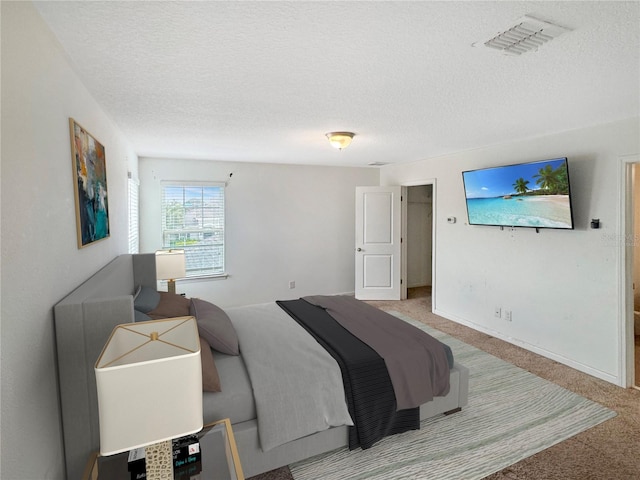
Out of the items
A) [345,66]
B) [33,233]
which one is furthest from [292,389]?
[345,66]

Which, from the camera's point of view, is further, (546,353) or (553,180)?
(546,353)

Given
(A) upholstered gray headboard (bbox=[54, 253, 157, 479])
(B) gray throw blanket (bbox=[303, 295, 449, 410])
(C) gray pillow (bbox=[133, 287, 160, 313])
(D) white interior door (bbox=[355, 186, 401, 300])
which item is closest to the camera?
(A) upholstered gray headboard (bbox=[54, 253, 157, 479])

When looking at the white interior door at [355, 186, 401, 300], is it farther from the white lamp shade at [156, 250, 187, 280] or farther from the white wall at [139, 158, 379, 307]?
the white lamp shade at [156, 250, 187, 280]

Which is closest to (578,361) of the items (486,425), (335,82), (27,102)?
(486,425)

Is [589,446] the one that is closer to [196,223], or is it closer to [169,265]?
[169,265]

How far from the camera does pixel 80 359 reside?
153 cm

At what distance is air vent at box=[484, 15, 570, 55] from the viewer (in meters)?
1.48

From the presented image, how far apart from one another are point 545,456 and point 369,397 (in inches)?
46.7

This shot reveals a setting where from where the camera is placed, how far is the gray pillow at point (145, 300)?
2.51 meters

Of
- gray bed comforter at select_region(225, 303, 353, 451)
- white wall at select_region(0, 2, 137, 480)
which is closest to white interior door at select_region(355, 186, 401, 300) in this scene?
gray bed comforter at select_region(225, 303, 353, 451)

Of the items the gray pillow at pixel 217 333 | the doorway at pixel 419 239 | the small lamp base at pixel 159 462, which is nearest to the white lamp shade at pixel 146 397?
the small lamp base at pixel 159 462

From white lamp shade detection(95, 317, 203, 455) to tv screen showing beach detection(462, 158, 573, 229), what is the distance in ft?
11.7

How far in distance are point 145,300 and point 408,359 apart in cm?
208

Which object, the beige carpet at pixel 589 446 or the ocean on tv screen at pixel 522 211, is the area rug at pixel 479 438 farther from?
the ocean on tv screen at pixel 522 211
